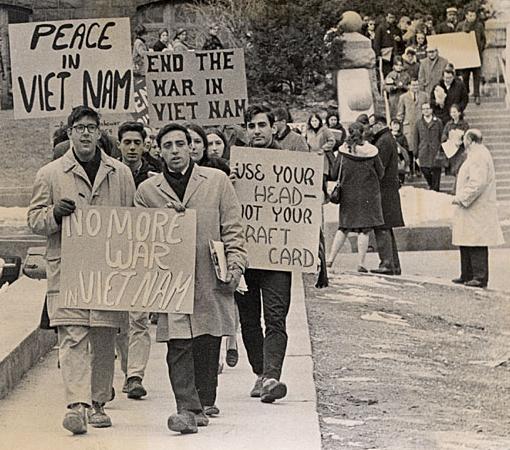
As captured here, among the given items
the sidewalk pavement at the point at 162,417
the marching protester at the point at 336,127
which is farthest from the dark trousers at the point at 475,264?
the sidewalk pavement at the point at 162,417

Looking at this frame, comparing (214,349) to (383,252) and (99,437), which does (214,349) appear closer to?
(99,437)

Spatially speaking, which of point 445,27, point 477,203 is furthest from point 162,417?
point 445,27

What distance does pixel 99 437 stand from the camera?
7.23 metres

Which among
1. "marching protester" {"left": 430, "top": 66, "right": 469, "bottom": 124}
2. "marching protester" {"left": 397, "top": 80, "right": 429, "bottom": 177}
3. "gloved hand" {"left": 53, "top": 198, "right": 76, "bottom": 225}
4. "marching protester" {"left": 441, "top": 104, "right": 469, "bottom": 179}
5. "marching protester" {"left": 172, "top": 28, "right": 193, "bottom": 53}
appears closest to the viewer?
"gloved hand" {"left": 53, "top": 198, "right": 76, "bottom": 225}

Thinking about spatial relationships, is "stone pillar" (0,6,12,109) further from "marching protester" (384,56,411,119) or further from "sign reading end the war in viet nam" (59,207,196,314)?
"sign reading end the war in viet nam" (59,207,196,314)

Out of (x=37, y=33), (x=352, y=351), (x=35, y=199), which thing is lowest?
(x=352, y=351)

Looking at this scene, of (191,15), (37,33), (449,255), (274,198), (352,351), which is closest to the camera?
(274,198)

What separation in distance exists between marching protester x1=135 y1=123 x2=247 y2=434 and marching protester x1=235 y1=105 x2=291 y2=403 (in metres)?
0.50

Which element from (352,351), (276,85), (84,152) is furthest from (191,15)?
(84,152)

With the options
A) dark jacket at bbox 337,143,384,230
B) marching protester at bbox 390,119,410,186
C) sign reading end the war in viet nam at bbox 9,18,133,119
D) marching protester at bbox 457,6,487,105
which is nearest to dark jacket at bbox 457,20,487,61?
marching protester at bbox 457,6,487,105

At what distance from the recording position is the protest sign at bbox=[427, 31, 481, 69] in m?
14.5

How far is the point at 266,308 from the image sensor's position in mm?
7773

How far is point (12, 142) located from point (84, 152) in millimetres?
5886

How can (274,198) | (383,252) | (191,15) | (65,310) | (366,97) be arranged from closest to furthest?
1. (65,310)
2. (274,198)
3. (191,15)
4. (383,252)
5. (366,97)
